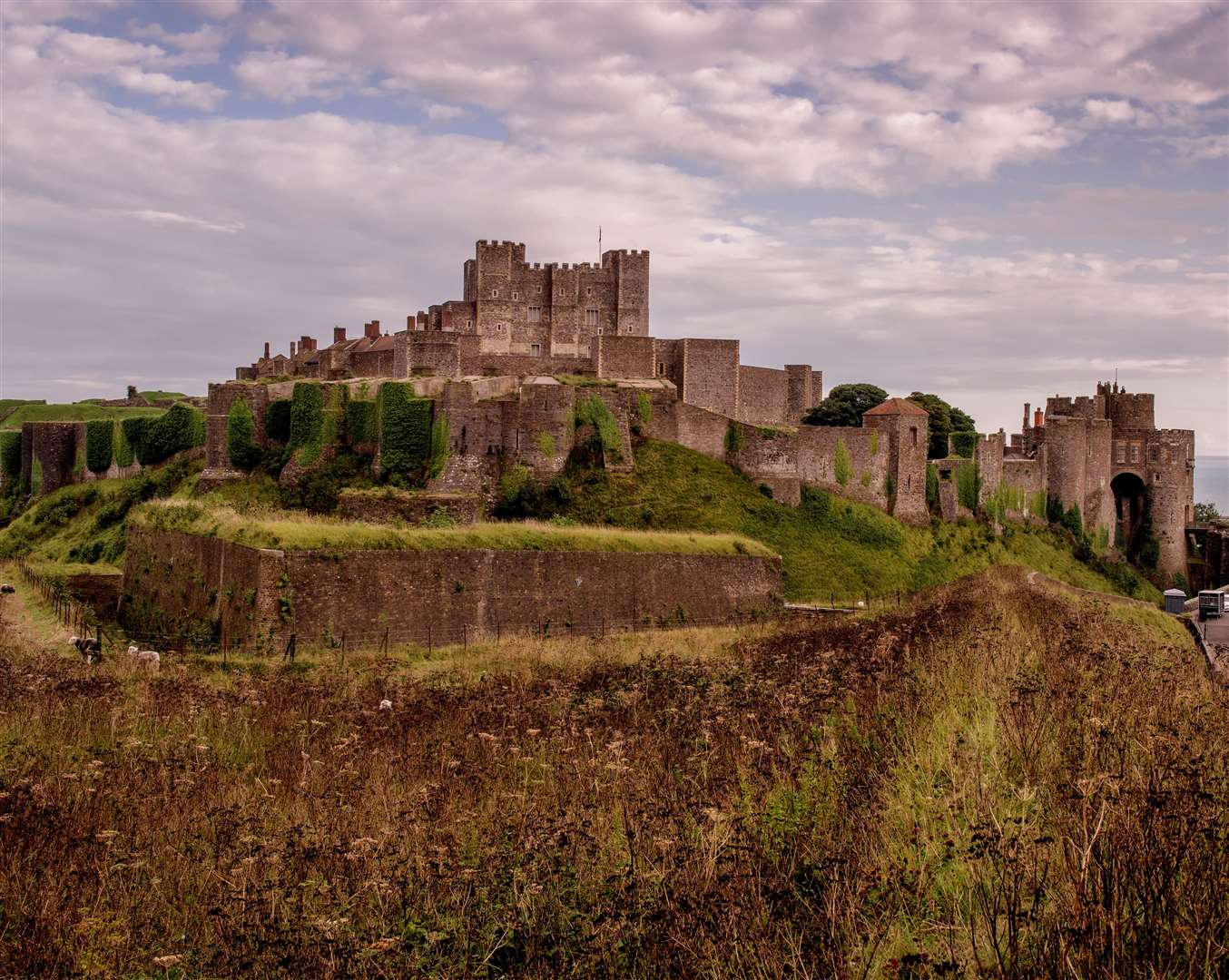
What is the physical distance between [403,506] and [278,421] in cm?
1051

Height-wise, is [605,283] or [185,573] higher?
[605,283]

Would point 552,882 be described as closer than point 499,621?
Yes

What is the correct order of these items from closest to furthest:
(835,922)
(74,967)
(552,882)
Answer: (835,922) < (74,967) < (552,882)

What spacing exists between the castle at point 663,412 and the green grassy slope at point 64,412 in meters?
6.82

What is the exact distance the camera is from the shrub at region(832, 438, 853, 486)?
3812cm

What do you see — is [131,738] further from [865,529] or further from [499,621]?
[865,529]

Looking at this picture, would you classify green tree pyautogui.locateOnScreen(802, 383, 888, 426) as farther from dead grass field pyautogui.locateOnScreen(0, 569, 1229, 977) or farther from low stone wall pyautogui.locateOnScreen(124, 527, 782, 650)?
dead grass field pyautogui.locateOnScreen(0, 569, 1229, 977)

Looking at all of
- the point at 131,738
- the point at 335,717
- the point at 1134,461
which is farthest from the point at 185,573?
the point at 1134,461

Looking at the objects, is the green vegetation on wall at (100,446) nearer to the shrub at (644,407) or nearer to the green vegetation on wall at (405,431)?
the green vegetation on wall at (405,431)

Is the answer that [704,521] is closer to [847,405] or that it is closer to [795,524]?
[795,524]

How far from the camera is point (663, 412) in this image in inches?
1394

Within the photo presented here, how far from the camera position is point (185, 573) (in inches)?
830

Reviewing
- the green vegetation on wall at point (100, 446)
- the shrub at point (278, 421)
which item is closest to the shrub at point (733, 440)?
the shrub at point (278, 421)

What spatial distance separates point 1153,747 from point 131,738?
7.21 meters
